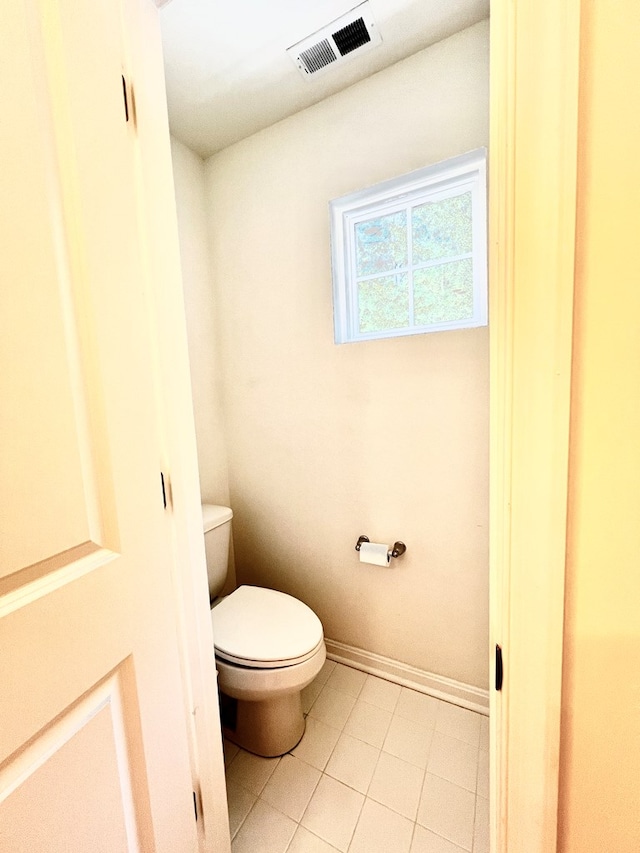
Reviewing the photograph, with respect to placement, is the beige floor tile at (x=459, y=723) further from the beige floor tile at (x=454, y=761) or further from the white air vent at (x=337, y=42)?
the white air vent at (x=337, y=42)

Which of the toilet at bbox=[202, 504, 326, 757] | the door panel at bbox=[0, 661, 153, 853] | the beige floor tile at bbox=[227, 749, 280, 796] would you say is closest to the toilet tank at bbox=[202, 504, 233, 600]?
the toilet at bbox=[202, 504, 326, 757]

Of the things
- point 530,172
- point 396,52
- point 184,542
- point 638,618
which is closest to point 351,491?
point 184,542

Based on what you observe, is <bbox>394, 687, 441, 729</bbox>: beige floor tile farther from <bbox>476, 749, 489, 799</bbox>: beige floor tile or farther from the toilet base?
the toilet base

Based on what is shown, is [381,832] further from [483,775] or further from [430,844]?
[483,775]

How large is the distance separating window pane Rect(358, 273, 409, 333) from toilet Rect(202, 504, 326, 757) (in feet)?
3.71

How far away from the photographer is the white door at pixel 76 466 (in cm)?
43

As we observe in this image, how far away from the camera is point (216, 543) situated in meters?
1.50

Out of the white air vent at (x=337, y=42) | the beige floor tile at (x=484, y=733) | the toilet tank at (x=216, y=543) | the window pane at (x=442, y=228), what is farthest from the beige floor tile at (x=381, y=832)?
the white air vent at (x=337, y=42)

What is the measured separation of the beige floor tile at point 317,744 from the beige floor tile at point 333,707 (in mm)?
24

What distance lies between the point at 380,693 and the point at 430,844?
1.67 ft

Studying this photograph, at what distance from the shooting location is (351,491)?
→ 1.50 meters

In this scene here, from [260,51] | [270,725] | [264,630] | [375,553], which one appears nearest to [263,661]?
[264,630]

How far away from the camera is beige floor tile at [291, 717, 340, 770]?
1.21 meters

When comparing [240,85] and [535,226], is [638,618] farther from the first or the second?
[240,85]
